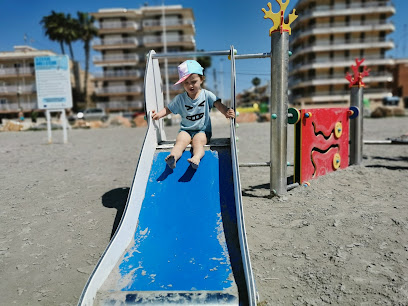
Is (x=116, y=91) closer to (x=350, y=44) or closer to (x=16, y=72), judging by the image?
(x=16, y=72)

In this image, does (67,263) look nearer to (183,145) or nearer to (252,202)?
(183,145)

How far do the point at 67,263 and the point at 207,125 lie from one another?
205 cm

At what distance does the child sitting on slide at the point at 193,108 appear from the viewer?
3.73 m

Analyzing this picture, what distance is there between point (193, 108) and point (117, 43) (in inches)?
1845

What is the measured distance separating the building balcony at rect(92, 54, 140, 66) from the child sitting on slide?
148 ft

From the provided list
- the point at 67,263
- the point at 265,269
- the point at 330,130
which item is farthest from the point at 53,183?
the point at 330,130

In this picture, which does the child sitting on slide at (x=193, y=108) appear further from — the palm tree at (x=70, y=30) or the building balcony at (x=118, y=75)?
the palm tree at (x=70, y=30)

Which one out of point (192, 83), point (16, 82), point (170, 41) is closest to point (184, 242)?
point (192, 83)

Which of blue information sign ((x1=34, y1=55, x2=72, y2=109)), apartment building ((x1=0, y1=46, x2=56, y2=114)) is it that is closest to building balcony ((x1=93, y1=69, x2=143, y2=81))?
apartment building ((x1=0, y1=46, x2=56, y2=114))

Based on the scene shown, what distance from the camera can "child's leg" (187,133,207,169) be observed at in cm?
346

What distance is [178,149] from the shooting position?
12.0 ft

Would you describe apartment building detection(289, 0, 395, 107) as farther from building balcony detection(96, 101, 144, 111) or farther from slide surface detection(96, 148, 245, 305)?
slide surface detection(96, 148, 245, 305)

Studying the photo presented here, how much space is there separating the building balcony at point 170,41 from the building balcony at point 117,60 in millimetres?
2485

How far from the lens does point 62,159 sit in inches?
320
